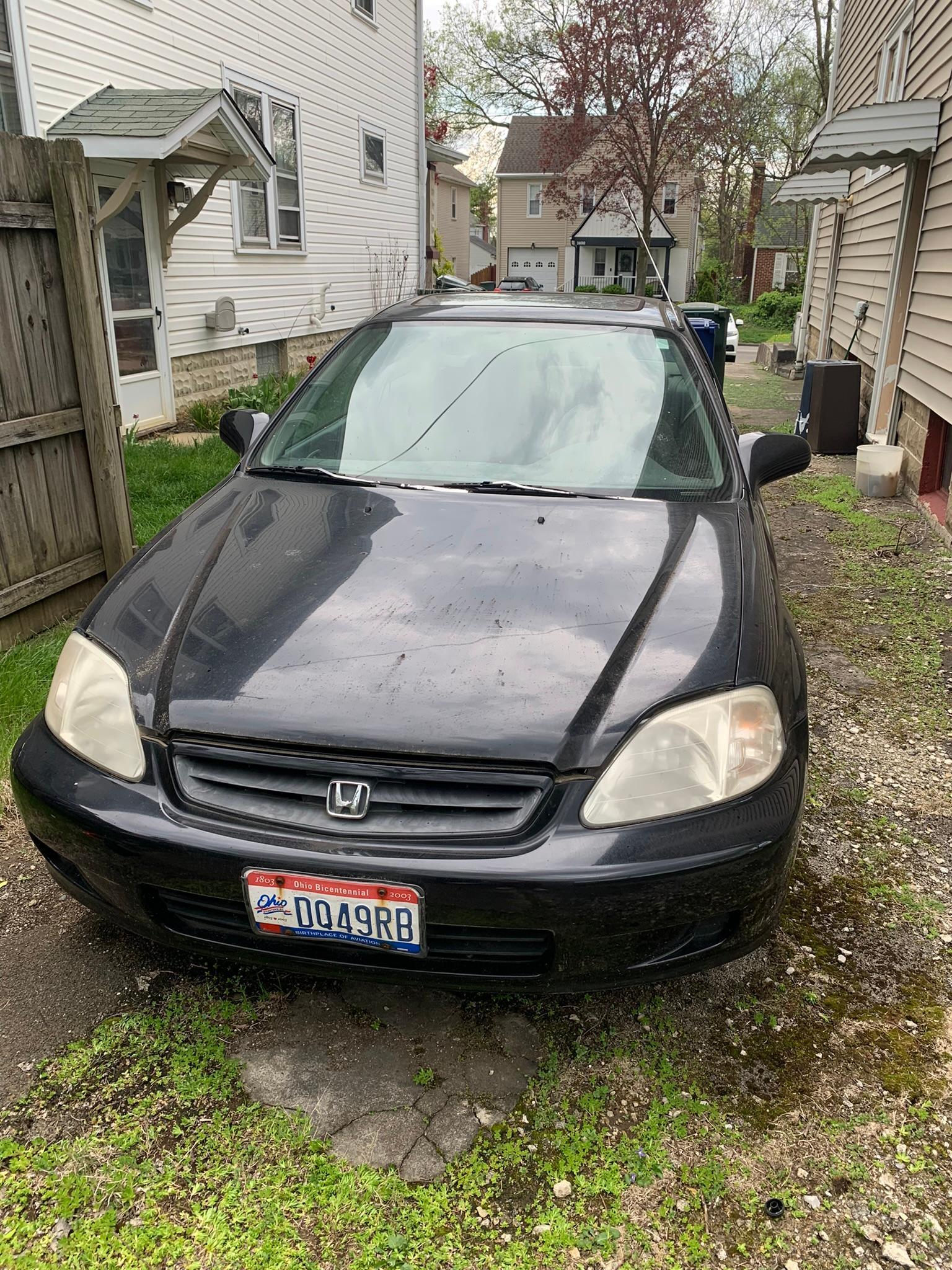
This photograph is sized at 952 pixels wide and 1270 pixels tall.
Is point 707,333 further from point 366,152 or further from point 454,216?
point 454,216

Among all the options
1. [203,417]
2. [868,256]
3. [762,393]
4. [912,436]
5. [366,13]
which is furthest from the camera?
[366,13]

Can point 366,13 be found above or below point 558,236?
above

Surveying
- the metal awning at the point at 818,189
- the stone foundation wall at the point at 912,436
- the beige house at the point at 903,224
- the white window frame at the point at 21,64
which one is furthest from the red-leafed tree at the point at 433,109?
the stone foundation wall at the point at 912,436

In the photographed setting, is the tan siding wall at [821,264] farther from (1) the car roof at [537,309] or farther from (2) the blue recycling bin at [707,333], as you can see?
(1) the car roof at [537,309]

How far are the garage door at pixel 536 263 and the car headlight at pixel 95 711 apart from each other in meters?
45.7

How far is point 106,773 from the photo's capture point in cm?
201

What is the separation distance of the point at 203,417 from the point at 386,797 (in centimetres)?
837

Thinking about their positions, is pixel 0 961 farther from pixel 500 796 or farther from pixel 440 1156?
pixel 500 796

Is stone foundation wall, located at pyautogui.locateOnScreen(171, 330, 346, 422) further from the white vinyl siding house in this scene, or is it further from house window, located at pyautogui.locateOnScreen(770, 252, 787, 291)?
house window, located at pyautogui.locateOnScreen(770, 252, 787, 291)

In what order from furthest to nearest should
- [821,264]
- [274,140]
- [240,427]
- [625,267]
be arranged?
1. [625,267]
2. [821,264]
3. [274,140]
4. [240,427]

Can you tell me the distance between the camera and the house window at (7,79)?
6652mm

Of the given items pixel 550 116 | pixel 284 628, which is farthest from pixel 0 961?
pixel 550 116

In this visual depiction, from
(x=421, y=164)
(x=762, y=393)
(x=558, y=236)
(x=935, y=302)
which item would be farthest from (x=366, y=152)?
(x=558, y=236)

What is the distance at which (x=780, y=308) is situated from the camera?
3044 cm
